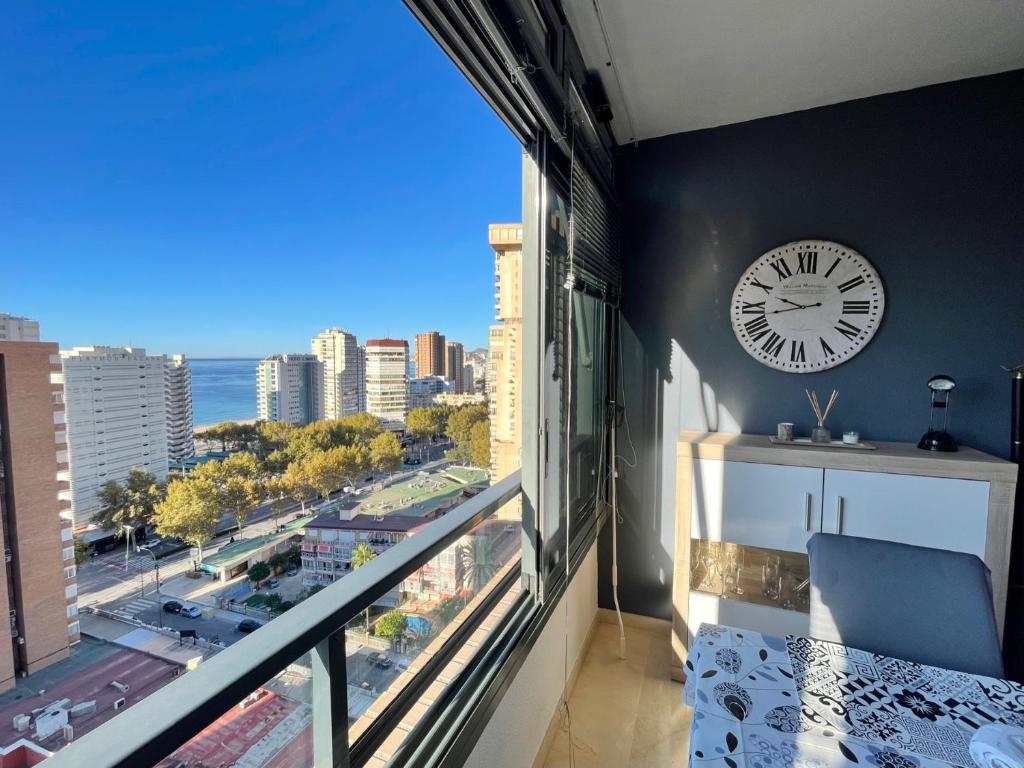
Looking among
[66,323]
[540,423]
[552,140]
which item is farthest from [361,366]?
[552,140]

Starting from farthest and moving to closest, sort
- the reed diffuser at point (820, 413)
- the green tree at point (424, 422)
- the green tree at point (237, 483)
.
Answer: the reed diffuser at point (820, 413) → the green tree at point (424, 422) → the green tree at point (237, 483)

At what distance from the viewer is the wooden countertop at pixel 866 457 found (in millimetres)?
1788

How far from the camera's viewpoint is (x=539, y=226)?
1.57m

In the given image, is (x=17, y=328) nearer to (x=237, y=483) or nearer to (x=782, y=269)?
(x=237, y=483)

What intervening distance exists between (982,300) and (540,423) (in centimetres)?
211

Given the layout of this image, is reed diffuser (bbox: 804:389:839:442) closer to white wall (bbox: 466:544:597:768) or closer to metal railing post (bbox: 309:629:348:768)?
white wall (bbox: 466:544:597:768)

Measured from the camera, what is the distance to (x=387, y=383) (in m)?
1.12

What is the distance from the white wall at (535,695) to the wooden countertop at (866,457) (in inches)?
35.0

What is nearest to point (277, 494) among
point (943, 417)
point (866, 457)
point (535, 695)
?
point (535, 695)

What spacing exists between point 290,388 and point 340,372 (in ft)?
0.46

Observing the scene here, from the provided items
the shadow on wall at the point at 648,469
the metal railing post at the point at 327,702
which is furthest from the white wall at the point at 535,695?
the metal railing post at the point at 327,702

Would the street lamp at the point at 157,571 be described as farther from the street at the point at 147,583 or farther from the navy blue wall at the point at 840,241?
the navy blue wall at the point at 840,241

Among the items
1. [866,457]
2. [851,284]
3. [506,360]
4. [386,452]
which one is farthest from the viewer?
[851,284]

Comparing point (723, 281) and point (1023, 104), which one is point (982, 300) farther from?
point (723, 281)
